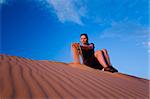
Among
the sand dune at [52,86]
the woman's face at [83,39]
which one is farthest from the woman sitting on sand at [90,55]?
the sand dune at [52,86]

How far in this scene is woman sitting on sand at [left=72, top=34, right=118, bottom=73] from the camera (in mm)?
8898

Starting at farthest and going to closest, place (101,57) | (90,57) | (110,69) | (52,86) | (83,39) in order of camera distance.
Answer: (83,39)
(90,57)
(101,57)
(110,69)
(52,86)

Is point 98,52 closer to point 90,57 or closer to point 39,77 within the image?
point 90,57

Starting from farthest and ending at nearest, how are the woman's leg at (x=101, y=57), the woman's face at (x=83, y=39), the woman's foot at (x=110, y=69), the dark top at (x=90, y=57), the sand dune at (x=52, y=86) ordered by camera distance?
the woman's face at (x=83, y=39)
the dark top at (x=90, y=57)
the woman's leg at (x=101, y=57)
the woman's foot at (x=110, y=69)
the sand dune at (x=52, y=86)

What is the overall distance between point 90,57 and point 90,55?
75mm

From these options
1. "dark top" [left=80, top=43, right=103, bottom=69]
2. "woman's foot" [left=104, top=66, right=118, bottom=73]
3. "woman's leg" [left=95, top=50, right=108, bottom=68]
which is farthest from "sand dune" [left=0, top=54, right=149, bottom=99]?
"dark top" [left=80, top=43, right=103, bottom=69]

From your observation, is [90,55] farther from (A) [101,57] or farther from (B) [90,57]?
(A) [101,57]

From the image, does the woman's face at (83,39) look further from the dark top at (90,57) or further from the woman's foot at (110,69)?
the woman's foot at (110,69)

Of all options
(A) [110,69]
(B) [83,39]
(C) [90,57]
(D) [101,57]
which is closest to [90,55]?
(C) [90,57]

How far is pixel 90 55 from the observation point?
9.25 m

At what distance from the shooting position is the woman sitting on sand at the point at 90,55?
8898mm

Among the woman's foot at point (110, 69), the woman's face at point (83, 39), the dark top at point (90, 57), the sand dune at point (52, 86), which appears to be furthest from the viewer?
the woman's face at point (83, 39)

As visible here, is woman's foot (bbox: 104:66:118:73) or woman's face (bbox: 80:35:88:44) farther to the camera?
woman's face (bbox: 80:35:88:44)

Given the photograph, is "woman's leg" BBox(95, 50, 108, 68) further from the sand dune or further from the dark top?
the sand dune
